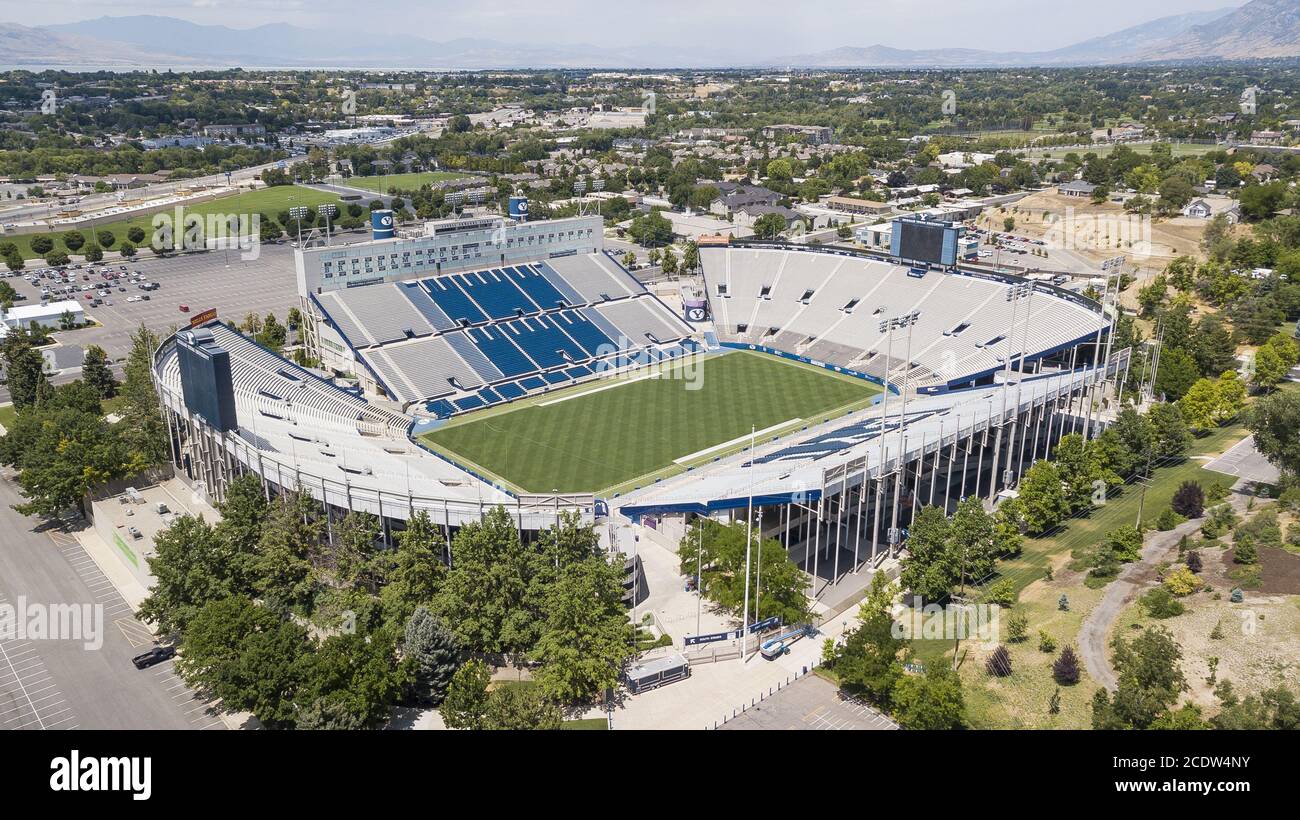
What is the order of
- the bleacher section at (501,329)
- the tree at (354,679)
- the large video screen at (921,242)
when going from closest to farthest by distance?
the tree at (354,679) < the bleacher section at (501,329) < the large video screen at (921,242)

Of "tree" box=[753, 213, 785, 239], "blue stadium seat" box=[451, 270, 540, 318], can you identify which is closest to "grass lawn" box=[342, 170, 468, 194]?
"tree" box=[753, 213, 785, 239]

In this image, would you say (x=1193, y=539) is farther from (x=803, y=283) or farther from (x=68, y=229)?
(x=68, y=229)

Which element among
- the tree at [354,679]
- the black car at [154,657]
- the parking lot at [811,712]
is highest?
the tree at [354,679]

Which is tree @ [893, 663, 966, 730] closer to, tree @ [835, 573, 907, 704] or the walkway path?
tree @ [835, 573, 907, 704]

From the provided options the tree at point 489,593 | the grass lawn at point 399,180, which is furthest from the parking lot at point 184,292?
the tree at point 489,593

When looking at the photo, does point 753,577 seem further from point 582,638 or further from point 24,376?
point 24,376

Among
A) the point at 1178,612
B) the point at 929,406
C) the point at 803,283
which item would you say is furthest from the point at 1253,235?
the point at 1178,612

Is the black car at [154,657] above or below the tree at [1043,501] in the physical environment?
below

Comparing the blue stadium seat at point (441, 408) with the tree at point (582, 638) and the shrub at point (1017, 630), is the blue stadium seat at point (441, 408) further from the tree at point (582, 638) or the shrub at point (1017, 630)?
the shrub at point (1017, 630)
